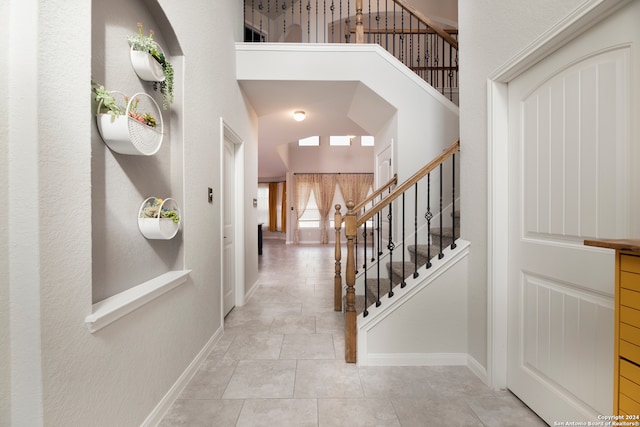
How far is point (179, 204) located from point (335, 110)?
3.05m

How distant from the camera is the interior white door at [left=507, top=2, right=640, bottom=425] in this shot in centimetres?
123

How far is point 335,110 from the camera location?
4.36 metres

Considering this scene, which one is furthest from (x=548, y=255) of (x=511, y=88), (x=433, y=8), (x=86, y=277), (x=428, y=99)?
(x=433, y=8)

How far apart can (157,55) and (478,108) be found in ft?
6.63

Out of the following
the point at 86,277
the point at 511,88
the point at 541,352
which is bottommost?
the point at 541,352

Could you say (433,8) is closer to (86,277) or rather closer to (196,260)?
(196,260)

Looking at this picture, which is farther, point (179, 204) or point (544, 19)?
point (179, 204)

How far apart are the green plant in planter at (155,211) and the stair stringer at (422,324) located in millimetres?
1472

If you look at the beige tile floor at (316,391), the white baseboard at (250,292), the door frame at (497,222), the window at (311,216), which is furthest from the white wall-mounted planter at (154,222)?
the window at (311,216)

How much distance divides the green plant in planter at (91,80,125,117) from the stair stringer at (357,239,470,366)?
6.40ft

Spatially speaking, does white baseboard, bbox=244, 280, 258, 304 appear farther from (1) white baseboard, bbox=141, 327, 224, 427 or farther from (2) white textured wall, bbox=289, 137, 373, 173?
(2) white textured wall, bbox=289, 137, 373, 173

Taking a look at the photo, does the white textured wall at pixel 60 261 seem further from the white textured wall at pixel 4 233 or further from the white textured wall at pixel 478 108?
the white textured wall at pixel 478 108

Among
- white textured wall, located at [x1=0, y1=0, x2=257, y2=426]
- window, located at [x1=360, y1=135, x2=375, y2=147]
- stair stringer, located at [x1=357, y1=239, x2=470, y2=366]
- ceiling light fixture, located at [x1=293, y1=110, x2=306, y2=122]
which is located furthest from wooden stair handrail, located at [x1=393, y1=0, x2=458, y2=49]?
window, located at [x1=360, y1=135, x2=375, y2=147]

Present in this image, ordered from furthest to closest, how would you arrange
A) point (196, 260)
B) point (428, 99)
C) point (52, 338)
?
point (428, 99), point (196, 260), point (52, 338)
